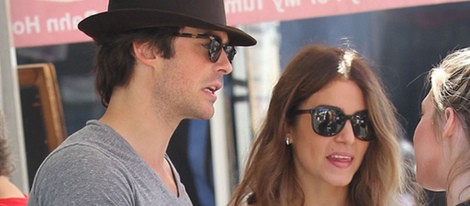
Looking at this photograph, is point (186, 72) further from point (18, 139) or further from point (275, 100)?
point (18, 139)

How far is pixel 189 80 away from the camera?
2.05m

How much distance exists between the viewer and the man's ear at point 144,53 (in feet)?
6.73

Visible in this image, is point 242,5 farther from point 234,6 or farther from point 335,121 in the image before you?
point 335,121

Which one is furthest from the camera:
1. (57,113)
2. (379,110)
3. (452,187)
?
(57,113)

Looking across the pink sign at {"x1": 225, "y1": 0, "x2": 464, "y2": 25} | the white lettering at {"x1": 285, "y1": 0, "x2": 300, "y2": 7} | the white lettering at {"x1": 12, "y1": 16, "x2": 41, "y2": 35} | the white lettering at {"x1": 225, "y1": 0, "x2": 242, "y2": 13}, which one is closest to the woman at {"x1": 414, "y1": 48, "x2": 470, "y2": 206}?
the pink sign at {"x1": 225, "y1": 0, "x2": 464, "y2": 25}

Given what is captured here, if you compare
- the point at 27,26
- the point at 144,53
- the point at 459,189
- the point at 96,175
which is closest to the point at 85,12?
the point at 27,26

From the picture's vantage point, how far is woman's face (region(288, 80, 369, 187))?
2549mm

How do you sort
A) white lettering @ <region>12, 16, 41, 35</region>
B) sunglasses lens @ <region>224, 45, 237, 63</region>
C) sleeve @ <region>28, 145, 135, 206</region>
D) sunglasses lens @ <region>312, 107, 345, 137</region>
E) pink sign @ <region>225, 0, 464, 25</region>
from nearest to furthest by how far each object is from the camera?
sleeve @ <region>28, 145, 135, 206</region>, sunglasses lens @ <region>224, 45, 237, 63</region>, sunglasses lens @ <region>312, 107, 345, 137</region>, pink sign @ <region>225, 0, 464, 25</region>, white lettering @ <region>12, 16, 41, 35</region>

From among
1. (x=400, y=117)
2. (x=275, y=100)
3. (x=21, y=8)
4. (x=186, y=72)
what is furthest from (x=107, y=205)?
(x=21, y=8)

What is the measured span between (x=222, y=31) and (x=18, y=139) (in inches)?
73.6

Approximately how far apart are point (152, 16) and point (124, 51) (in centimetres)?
12

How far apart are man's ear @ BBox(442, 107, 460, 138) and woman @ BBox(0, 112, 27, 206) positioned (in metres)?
1.50

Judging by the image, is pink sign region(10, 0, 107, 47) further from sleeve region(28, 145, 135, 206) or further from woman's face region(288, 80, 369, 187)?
sleeve region(28, 145, 135, 206)

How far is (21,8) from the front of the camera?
365 cm
